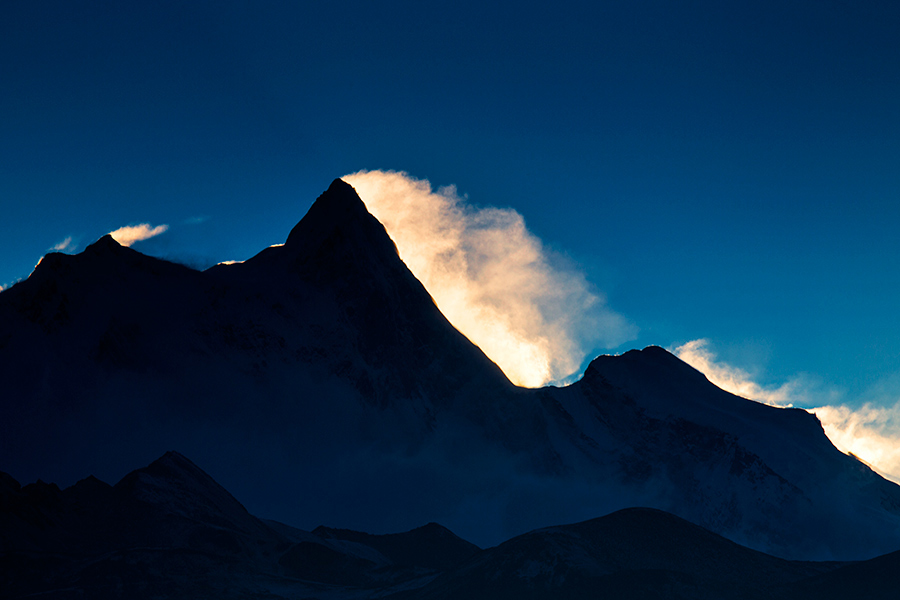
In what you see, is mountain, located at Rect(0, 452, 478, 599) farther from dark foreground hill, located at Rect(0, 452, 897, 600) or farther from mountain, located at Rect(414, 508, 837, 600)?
mountain, located at Rect(414, 508, 837, 600)

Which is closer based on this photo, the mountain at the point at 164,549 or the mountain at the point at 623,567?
the mountain at the point at 164,549

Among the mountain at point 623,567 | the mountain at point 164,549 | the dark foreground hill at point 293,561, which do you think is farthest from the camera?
the mountain at point 623,567

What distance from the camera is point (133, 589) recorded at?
124 metres

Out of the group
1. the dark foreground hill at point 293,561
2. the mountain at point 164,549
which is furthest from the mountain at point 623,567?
the mountain at point 164,549

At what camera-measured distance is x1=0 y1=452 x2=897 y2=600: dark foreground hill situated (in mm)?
125688

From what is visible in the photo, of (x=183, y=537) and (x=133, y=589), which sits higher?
(x=183, y=537)

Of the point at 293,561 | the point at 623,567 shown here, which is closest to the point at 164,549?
the point at 293,561

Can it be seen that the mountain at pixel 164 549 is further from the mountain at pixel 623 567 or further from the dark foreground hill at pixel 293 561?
the mountain at pixel 623 567

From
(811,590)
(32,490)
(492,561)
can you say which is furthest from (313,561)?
(811,590)

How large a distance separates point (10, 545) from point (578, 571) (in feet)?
286

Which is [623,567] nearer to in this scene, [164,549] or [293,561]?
[293,561]

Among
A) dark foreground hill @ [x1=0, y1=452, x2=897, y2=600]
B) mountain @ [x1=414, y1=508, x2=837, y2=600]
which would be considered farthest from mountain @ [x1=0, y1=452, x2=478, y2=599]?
mountain @ [x1=414, y1=508, x2=837, y2=600]

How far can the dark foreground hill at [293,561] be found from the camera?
412 feet

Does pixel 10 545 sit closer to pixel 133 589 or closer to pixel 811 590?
pixel 133 589
